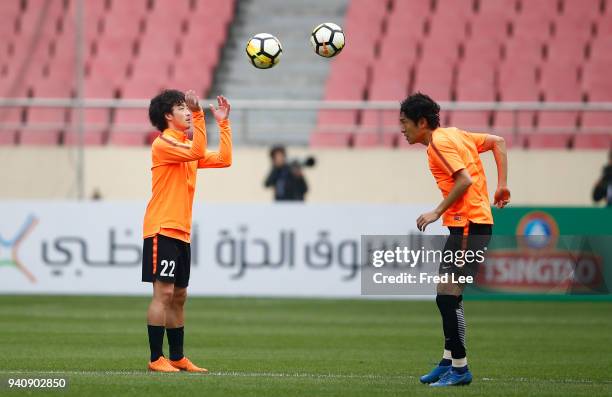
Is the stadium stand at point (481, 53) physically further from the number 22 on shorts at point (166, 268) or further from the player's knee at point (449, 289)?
the player's knee at point (449, 289)

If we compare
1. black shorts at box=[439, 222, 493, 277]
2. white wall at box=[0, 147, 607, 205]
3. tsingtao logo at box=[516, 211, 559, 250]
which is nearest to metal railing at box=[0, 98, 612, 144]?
white wall at box=[0, 147, 607, 205]

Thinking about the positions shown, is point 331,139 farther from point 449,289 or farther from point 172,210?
point 449,289

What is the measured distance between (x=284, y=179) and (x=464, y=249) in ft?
36.0

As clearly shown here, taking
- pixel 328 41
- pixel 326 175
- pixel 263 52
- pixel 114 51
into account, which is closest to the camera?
pixel 263 52

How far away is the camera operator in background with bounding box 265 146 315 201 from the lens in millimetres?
19562

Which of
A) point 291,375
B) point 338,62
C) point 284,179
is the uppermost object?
point 338,62

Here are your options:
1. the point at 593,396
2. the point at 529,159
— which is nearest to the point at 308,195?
the point at 529,159

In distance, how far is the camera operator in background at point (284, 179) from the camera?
1956 centimetres

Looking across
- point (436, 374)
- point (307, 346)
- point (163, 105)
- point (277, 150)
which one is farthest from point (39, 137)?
point (436, 374)

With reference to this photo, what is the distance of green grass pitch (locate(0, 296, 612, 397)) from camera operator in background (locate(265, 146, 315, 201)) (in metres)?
1.99

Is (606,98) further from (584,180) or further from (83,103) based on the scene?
(83,103)

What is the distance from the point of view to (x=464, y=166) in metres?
8.68

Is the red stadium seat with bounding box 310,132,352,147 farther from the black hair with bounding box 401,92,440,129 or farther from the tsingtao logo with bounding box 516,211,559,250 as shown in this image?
the black hair with bounding box 401,92,440,129

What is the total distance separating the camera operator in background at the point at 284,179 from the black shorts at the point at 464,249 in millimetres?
10659
